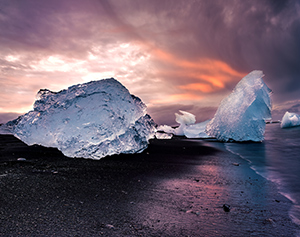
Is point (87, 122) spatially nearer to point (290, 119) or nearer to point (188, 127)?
point (188, 127)

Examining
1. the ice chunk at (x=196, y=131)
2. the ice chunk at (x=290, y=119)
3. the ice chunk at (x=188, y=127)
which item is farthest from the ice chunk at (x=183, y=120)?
the ice chunk at (x=290, y=119)

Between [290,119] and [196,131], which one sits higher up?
[290,119]

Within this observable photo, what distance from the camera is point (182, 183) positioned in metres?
3.36

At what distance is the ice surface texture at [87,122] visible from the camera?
17.5ft

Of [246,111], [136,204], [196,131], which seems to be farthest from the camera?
[196,131]

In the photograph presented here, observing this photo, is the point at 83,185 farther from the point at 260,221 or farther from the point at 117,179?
the point at 260,221

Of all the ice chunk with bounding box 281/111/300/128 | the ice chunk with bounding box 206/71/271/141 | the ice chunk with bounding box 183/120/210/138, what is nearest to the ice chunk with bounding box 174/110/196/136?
the ice chunk with bounding box 183/120/210/138

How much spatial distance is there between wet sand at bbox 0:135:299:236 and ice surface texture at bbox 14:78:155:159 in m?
1.37

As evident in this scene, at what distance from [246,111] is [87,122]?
8377 mm

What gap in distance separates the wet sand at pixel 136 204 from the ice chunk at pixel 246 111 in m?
7.70

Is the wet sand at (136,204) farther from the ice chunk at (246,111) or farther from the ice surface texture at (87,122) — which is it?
the ice chunk at (246,111)

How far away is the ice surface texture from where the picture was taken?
17.5ft

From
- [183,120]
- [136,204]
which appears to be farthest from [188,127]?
[136,204]

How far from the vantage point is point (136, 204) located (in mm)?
2414
